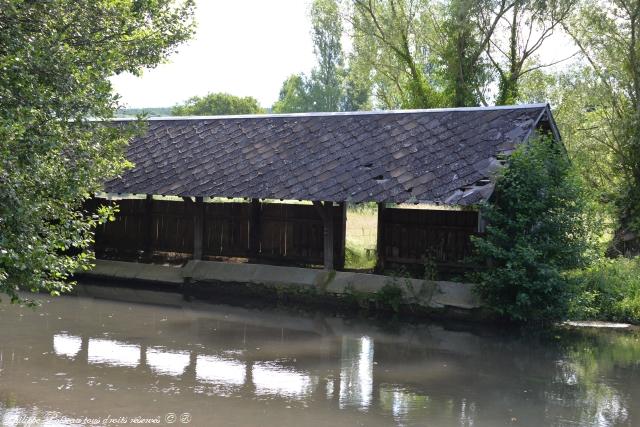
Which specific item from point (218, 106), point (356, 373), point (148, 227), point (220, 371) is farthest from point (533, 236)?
point (218, 106)

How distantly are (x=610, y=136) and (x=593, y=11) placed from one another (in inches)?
148

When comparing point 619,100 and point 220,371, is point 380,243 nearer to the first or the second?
point 220,371

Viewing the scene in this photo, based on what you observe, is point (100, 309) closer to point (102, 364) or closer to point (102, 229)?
point (102, 364)

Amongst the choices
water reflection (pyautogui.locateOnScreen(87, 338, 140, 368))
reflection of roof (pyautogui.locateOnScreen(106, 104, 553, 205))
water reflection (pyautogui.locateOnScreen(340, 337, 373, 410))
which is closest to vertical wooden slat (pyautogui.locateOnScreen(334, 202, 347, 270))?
reflection of roof (pyautogui.locateOnScreen(106, 104, 553, 205))

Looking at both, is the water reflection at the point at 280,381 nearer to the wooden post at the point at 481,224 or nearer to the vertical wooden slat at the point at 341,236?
the wooden post at the point at 481,224

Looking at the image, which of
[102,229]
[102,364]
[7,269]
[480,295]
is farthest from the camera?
[102,229]

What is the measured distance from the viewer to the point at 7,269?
23.4ft

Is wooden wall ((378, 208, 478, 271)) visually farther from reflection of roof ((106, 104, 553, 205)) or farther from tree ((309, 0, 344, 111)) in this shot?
tree ((309, 0, 344, 111))

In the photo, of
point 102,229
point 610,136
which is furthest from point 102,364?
point 610,136

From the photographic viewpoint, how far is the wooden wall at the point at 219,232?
59.7 feet

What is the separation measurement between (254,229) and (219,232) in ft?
3.33

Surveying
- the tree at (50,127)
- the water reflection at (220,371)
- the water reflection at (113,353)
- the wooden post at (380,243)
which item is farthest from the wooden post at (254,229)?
the tree at (50,127)

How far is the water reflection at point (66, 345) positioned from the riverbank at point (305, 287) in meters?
4.83

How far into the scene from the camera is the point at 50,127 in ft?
24.8
